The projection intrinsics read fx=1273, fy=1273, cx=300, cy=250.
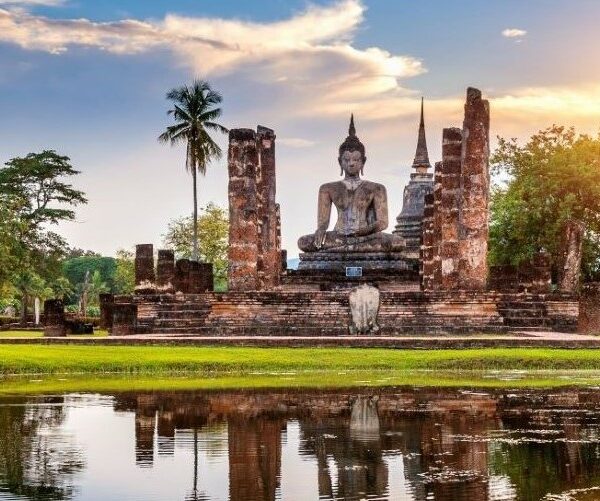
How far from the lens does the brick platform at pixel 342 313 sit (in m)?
29.8

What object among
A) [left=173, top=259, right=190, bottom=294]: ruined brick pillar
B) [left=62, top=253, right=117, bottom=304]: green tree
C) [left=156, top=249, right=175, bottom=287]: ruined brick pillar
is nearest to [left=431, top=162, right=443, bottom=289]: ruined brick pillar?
[left=173, top=259, right=190, bottom=294]: ruined brick pillar

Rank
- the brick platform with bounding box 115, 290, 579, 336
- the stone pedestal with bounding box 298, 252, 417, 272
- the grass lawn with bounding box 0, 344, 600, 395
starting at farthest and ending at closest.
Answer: the stone pedestal with bounding box 298, 252, 417, 272 < the brick platform with bounding box 115, 290, 579, 336 < the grass lawn with bounding box 0, 344, 600, 395

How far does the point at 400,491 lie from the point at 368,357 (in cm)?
1310

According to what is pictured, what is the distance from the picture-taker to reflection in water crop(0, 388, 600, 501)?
9734mm

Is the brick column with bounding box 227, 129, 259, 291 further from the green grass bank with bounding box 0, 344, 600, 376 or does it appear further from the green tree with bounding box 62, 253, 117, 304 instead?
the green tree with bounding box 62, 253, 117, 304

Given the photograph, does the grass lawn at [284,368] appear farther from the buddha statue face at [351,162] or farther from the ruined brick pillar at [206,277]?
the buddha statue face at [351,162]

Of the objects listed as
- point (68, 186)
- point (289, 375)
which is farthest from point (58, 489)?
point (68, 186)

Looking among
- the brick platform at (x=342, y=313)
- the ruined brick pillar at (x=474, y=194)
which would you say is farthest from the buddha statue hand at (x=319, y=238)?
the brick platform at (x=342, y=313)

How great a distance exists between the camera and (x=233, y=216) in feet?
113

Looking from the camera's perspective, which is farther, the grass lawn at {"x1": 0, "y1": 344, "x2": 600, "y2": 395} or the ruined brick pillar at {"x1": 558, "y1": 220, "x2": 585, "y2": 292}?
the ruined brick pillar at {"x1": 558, "y1": 220, "x2": 585, "y2": 292}

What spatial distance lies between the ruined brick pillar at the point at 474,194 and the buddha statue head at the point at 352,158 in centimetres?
1185

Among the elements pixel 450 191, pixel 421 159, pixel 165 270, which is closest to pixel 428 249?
pixel 450 191

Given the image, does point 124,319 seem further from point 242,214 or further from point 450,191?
point 450,191

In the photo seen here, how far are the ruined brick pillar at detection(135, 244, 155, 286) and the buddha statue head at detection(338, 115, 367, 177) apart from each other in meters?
9.11
